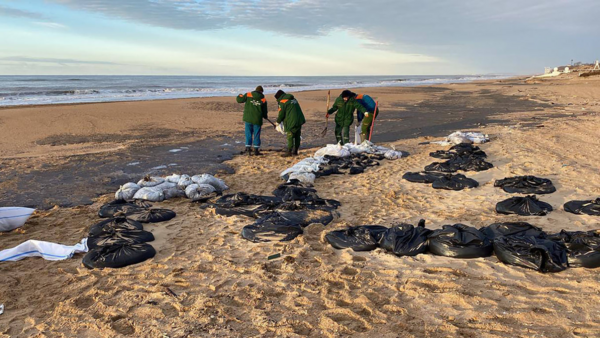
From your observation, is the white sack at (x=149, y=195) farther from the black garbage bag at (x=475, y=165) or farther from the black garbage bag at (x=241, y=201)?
the black garbage bag at (x=475, y=165)

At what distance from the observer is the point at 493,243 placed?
4008 millimetres

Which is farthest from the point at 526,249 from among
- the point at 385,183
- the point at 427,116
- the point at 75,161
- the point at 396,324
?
the point at 427,116

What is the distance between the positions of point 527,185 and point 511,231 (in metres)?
2.36

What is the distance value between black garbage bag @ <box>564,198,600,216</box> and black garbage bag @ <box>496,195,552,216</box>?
250 millimetres

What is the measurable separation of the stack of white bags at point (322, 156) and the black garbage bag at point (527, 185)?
2.78m

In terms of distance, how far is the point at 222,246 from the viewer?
447cm

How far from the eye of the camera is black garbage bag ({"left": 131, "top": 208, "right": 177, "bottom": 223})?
5.16 meters

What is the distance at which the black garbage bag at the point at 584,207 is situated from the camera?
5082mm

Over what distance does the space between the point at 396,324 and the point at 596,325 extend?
4.60ft

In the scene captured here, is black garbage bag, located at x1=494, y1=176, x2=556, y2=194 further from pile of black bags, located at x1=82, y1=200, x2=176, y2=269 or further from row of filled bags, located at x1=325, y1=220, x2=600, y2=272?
pile of black bags, located at x1=82, y1=200, x2=176, y2=269

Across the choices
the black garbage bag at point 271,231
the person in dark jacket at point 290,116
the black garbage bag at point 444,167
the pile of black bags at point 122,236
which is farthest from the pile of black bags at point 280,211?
the person in dark jacket at point 290,116

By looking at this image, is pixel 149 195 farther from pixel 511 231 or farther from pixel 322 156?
pixel 511 231

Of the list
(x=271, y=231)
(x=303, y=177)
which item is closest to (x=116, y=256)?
(x=271, y=231)

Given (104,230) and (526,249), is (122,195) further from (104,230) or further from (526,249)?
(526,249)
